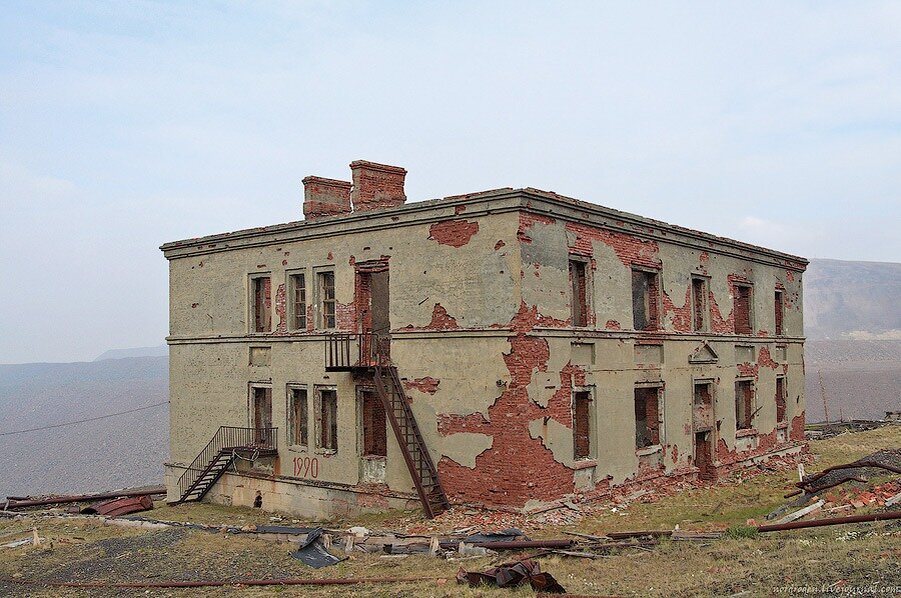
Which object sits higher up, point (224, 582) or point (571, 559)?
point (571, 559)

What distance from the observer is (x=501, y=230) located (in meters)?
18.0

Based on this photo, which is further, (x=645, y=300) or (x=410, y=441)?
(x=645, y=300)

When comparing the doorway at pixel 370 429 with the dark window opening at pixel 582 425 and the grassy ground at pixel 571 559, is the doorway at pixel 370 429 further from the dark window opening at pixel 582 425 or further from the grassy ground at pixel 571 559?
the dark window opening at pixel 582 425

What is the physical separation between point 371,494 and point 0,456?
72.3 metres

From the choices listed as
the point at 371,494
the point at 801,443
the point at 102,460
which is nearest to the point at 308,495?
the point at 371,494

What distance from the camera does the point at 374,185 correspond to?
22.6 m

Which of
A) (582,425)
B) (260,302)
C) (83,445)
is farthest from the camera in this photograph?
(83,445)

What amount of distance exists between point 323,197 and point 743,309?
565 inches

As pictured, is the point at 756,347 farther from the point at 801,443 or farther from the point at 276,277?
the point at 276,277

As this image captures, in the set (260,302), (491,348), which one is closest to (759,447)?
(491,348)

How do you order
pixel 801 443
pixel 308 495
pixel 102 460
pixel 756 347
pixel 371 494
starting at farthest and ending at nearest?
pixel 102 460, pixel 801 443, pixel 756 347, pixel 308 495, pixel 371 494

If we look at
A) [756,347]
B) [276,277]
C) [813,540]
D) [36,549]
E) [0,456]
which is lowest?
[0,456]

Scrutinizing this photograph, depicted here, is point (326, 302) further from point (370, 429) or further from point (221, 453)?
point (221, 453)

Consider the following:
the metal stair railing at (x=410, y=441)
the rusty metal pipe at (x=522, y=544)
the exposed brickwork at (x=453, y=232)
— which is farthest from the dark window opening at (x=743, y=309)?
the rusty metal pipe at (x=522, y=544)
